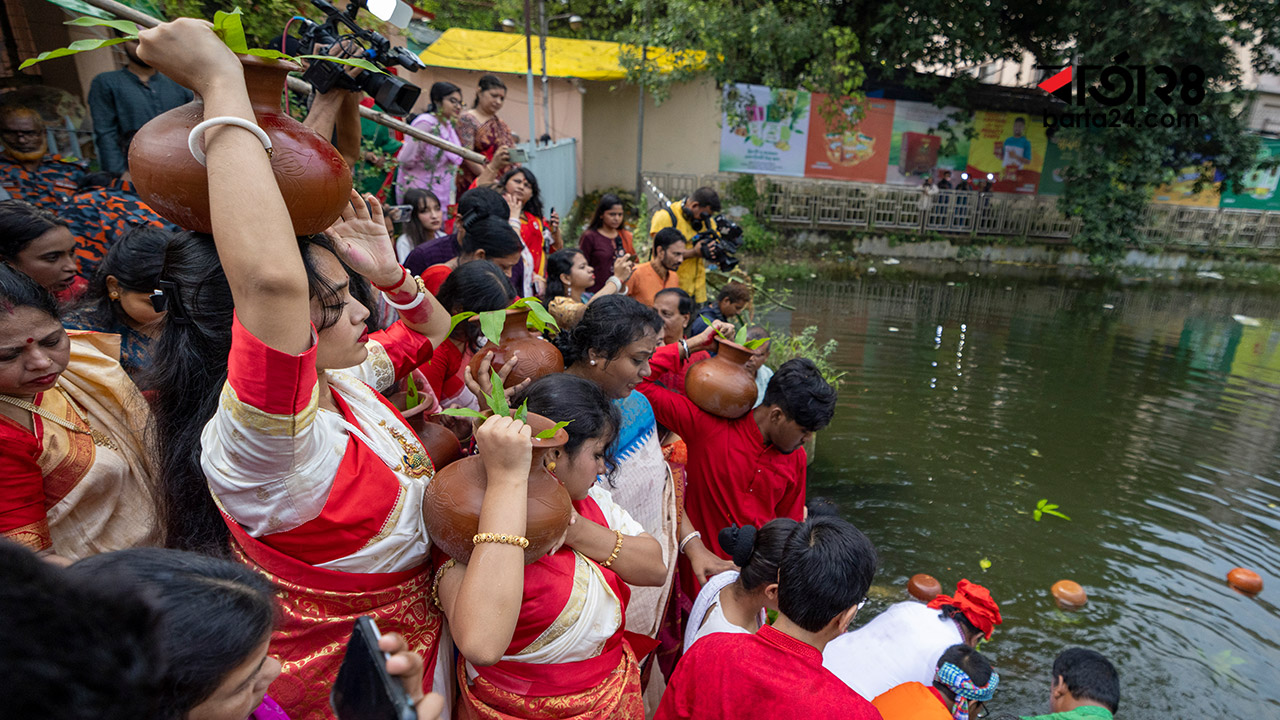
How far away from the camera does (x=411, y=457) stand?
5.09 ft

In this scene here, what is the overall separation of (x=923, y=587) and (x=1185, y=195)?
16824 millimetres

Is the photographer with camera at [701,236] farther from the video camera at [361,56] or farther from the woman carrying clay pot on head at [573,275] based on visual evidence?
the video camera at [361,56]

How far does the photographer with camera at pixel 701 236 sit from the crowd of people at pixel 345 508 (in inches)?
91.2

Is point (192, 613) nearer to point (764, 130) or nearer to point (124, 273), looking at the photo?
point (124, 273)

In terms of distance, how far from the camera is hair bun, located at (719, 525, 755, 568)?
2094 millimetres

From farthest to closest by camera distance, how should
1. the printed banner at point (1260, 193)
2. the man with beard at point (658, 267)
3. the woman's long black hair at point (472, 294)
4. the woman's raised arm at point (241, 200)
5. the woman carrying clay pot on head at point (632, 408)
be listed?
1. the printed banner at point (1260, 193)
2. the man with beard at point (658, 267)
3. the woman's long black hair at point (472, 294)
4. the woman carrying clay pot on head at point (632, 408)
5. the woman's raised arm at point (241, 200)

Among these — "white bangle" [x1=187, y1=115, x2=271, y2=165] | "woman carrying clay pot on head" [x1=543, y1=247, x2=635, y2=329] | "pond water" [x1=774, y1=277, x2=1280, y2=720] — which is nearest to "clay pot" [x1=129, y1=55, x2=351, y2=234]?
"white bangle" [x1=187, y1=115, x2=271, y2=165]

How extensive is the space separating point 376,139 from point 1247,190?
63.4 ft

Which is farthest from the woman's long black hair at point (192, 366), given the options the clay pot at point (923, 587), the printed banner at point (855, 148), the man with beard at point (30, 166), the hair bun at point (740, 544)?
the printed banner at point (855, 148)

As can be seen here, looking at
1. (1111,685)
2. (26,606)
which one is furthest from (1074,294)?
(26,606)

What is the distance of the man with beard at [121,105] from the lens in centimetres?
370

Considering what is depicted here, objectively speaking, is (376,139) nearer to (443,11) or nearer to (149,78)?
(149,78)

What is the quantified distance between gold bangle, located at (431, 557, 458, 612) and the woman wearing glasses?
184 inches

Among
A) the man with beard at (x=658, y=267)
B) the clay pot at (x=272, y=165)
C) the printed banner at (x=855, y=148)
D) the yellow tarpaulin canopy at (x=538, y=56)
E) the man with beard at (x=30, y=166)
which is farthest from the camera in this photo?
the printed banner at (x=855, y=148)
